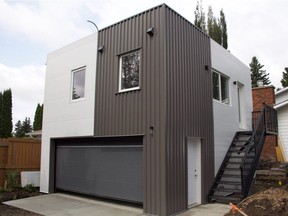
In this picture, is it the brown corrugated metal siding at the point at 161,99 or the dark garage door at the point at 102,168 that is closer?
the brown corrugated metal siding at the point at 161,99

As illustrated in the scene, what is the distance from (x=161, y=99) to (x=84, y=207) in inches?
164

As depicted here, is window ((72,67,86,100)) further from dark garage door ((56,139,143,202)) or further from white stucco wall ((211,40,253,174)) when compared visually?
white stucco wall ((211,40,253,174))

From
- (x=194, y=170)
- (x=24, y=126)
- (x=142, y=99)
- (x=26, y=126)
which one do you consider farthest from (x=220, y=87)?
(x=24, y=126)

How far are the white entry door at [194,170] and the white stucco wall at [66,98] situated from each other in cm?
340

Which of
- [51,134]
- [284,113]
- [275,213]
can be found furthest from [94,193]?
[284,113]

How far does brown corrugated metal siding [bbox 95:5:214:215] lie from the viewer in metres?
7.92

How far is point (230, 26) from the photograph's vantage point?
24.9 metres

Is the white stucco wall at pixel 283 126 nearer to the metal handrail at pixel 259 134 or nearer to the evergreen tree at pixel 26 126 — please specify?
the metal handrail at pixel 259 134

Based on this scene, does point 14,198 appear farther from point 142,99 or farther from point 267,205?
point 267,205

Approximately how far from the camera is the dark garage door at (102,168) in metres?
8.88

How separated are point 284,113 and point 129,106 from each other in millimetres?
10876

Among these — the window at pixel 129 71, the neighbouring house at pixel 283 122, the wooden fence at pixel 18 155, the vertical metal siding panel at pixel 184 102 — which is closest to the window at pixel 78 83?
the window at pixel 129 71

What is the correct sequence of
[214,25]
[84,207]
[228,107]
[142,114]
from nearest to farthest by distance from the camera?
[142,114], [84,207], [228,107], [214,25]

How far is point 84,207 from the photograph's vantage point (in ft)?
29.7
